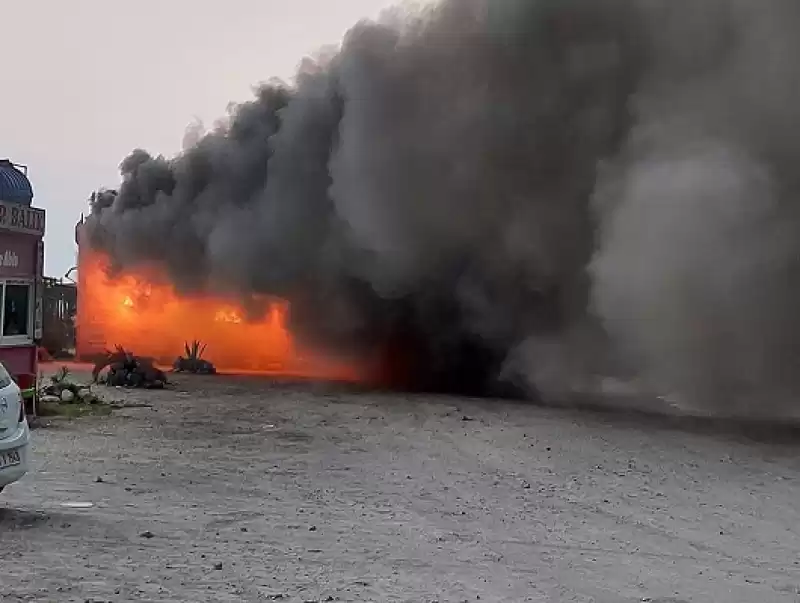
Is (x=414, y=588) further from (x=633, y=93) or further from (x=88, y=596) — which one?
(x=633, y=93)

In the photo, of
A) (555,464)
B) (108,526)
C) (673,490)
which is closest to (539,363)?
(555,464)

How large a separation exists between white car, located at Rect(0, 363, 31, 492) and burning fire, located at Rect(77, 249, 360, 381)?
22.6 metres

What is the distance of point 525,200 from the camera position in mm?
19297

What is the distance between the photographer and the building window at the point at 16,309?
1195 centimetres

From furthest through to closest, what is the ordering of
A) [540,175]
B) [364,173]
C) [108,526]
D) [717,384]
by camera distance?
[364,173] < [540,175] < [717,384] < [108,526]

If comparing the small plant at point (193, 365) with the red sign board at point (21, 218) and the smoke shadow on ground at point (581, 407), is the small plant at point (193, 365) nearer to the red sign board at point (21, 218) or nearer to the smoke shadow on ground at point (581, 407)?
the smoke shadow on ground at point (581, 407)

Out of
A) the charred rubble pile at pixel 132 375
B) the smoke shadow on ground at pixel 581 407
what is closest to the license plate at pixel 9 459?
the smoke shadow on ground at pixel 581 407

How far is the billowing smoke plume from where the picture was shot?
47.7ft

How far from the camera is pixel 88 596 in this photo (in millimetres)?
4801

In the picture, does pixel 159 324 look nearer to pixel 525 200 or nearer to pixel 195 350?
pixel 195 350

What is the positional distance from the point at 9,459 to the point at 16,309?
20.4ft

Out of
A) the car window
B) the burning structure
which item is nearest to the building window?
the car window

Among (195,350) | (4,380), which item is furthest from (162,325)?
(4,380)

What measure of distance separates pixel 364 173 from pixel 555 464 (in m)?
12.6
